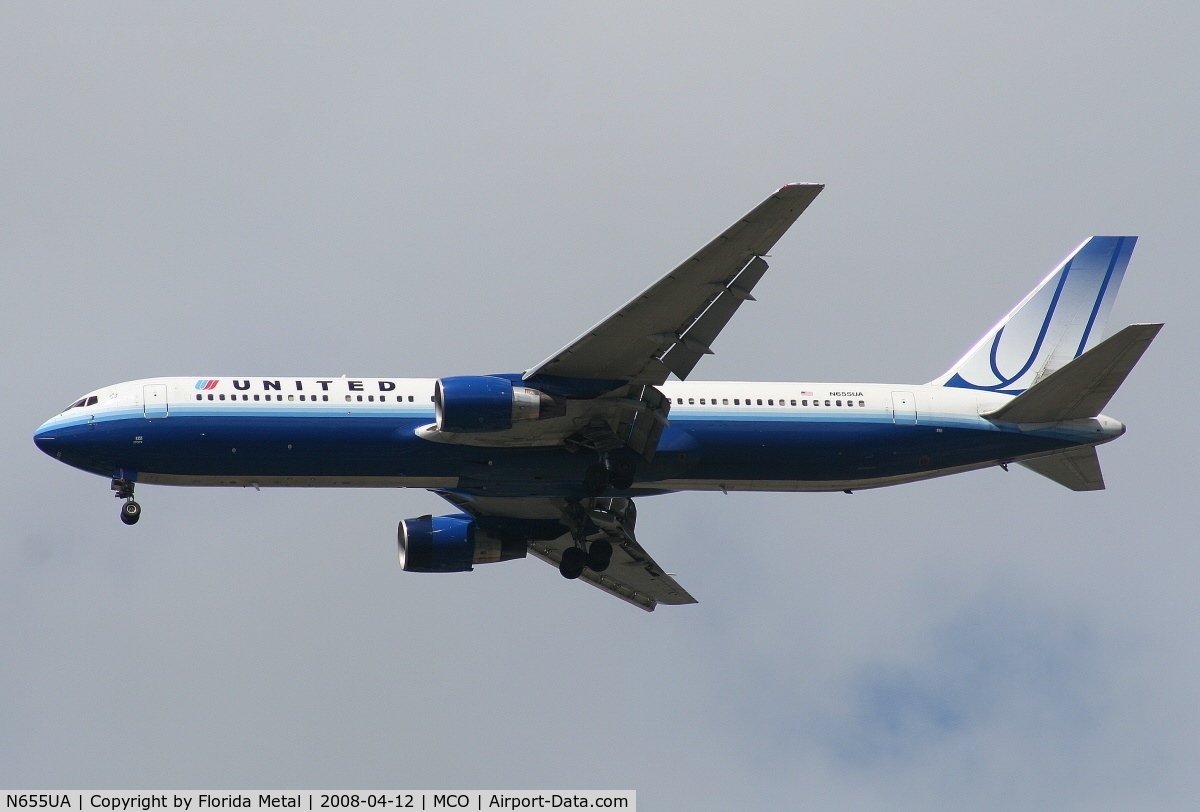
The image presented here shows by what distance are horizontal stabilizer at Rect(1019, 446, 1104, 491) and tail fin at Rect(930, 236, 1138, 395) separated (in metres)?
2.79

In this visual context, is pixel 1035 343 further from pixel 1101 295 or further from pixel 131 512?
pixel 131 512

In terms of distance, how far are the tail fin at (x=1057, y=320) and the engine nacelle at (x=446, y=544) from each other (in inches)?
597

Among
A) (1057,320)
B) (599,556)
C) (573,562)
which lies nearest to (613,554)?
(599,556)

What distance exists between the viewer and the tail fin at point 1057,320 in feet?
167

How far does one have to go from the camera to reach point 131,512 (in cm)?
4578

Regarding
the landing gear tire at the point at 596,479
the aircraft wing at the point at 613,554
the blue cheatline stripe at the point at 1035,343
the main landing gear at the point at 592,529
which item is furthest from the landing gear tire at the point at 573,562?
the blue cheatline stripe at the point at 1035,343

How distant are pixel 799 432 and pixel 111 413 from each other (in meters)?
19.4

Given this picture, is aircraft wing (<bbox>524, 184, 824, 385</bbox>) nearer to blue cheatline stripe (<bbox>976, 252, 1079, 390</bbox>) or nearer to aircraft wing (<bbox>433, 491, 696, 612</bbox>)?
aircraft wing (<bbox>433, 491, 696, 612</bbox>)

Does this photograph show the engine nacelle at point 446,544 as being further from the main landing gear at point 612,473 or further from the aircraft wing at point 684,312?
the aircraft wing at point 684,312

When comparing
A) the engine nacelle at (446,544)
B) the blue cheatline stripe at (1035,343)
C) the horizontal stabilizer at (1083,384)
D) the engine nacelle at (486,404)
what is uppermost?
the blue cheatline stripe at (1035,343)

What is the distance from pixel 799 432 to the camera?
46625 millimetres

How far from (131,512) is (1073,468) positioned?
27699 millimetres

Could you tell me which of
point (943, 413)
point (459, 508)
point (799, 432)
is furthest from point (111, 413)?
point (943, 413)

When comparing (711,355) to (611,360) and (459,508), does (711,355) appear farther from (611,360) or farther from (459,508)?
(459,508)
